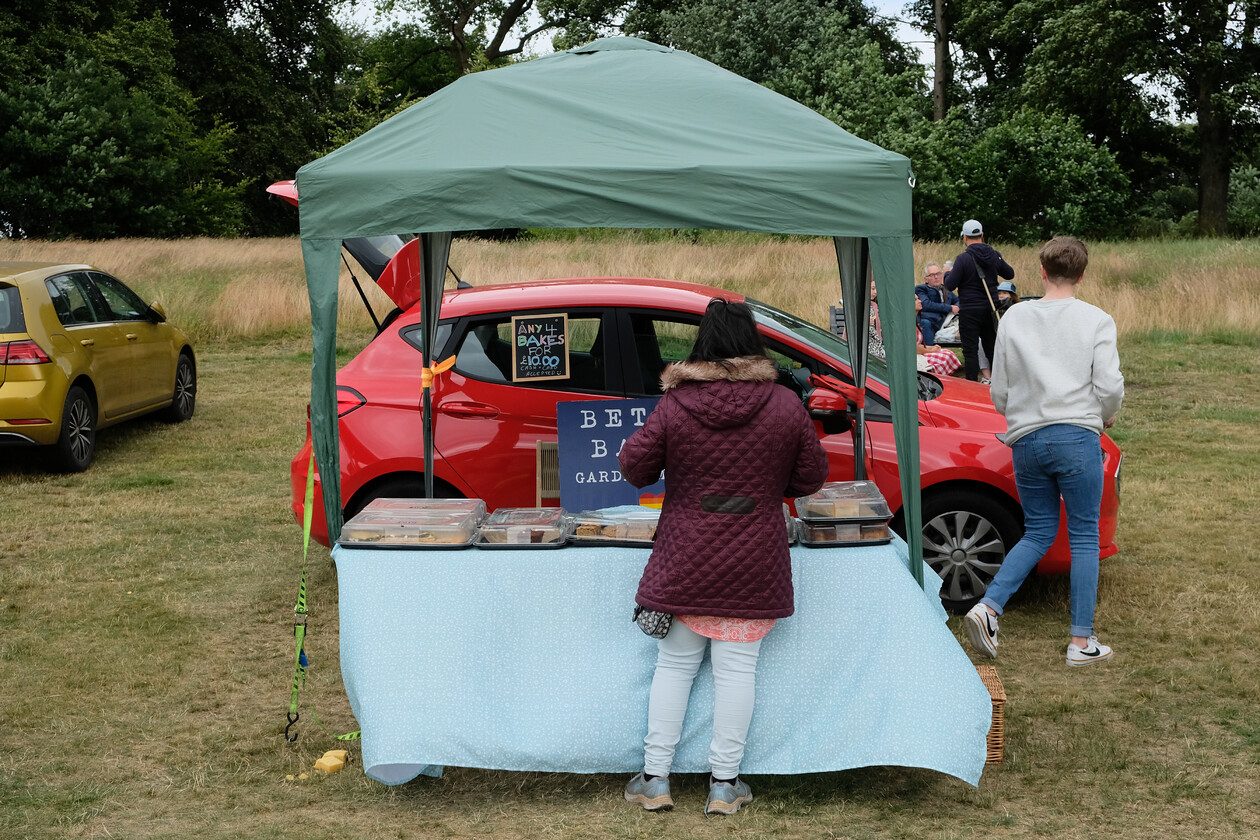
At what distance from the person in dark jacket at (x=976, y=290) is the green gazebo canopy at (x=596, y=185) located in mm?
7612

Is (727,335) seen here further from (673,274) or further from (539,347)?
(673,274)

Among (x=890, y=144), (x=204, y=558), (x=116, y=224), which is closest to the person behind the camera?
(x=204, y=558)

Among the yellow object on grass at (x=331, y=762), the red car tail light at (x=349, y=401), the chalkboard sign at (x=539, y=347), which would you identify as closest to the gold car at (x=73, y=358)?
the red car tail light at (x=349, y=401)

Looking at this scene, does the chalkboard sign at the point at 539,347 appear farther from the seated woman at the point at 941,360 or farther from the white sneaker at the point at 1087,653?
the seated woman at the point at 941,360

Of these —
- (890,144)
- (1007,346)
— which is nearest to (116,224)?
(890,144)

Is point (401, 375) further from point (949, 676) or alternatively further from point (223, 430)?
point (223, 430)

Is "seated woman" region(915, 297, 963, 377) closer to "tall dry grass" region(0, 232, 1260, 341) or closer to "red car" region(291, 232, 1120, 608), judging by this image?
"tall dry grass" region(0, 232, 1260, 341)

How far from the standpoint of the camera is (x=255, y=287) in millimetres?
19234

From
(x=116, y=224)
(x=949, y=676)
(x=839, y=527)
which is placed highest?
(x=116, y=224)

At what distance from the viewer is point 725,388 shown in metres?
3.88

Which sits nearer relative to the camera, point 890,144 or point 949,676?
point 949,676

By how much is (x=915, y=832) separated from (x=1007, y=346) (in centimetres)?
229

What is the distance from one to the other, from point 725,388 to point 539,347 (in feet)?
7.42

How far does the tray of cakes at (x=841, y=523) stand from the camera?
4.37 m
